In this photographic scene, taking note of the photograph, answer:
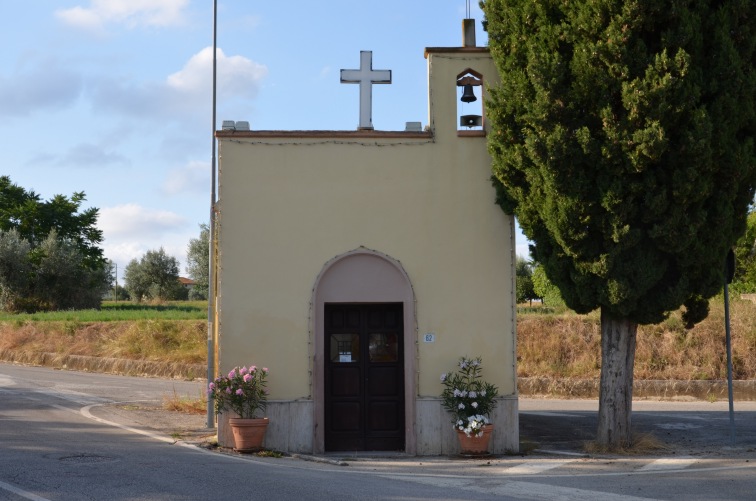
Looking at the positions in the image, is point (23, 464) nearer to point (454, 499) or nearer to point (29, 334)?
point (454, 499)

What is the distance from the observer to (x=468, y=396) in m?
12.4

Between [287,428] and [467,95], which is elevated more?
[467,95]

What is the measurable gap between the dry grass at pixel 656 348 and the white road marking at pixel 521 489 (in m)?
12.9

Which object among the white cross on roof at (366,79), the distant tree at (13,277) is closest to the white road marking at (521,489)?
the white cross on roof at (366,79)

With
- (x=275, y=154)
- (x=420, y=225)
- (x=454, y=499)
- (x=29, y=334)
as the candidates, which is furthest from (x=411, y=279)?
(x=29, y=334)

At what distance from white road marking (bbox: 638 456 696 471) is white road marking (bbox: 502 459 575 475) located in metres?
1.15

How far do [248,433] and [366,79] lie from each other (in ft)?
20.3

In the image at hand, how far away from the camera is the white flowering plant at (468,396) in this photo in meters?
12.3

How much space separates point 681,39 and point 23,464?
10.6 metres

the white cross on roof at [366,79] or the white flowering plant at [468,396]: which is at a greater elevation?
the white cross on roof at [366,79]

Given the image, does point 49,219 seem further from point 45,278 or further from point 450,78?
point 450,78

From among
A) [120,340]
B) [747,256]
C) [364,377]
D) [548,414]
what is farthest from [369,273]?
[747,256]

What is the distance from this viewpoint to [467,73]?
1342 centimetres

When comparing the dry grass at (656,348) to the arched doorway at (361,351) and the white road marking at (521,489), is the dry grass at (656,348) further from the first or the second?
the white road marking at (521,489)
